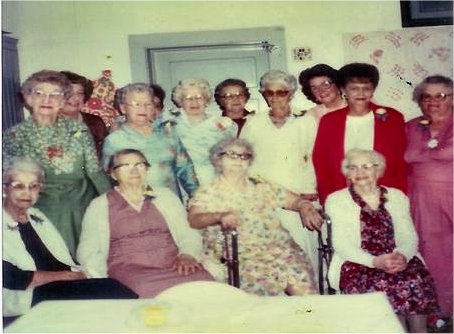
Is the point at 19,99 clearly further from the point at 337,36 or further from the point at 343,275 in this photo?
the point at 343,275

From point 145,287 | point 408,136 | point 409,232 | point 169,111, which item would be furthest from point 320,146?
point 145,287

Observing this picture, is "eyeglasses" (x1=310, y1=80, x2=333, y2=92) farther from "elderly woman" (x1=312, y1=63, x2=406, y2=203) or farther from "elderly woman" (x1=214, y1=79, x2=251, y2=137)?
"elderly woman" (x1=214, y1=79, x2=251, y2=137)

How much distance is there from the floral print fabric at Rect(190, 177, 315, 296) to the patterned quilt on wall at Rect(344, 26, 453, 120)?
0.52 metres

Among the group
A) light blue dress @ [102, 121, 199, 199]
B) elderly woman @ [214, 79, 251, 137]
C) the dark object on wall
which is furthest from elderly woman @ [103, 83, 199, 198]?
the dark object on wall

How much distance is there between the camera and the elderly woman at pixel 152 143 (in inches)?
77.7

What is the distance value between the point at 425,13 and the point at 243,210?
0.94 meters

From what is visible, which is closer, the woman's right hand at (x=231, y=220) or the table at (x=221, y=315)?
the table at (x=221, y=315)

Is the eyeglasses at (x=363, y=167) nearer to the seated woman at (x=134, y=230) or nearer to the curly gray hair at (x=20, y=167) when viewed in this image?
the seated woman at (x=134, y=230)

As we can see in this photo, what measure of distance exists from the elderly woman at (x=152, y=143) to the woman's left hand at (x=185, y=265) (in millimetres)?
227

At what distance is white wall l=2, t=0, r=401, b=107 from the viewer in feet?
6.38

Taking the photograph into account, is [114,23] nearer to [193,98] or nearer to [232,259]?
[193,98]

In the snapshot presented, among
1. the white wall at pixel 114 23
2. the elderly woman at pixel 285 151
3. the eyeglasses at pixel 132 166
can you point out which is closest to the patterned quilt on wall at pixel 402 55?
the white wall at pixel 114 23

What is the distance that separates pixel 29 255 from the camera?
1979 millimetres

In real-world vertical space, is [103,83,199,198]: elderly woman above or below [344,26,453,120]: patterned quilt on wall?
below
